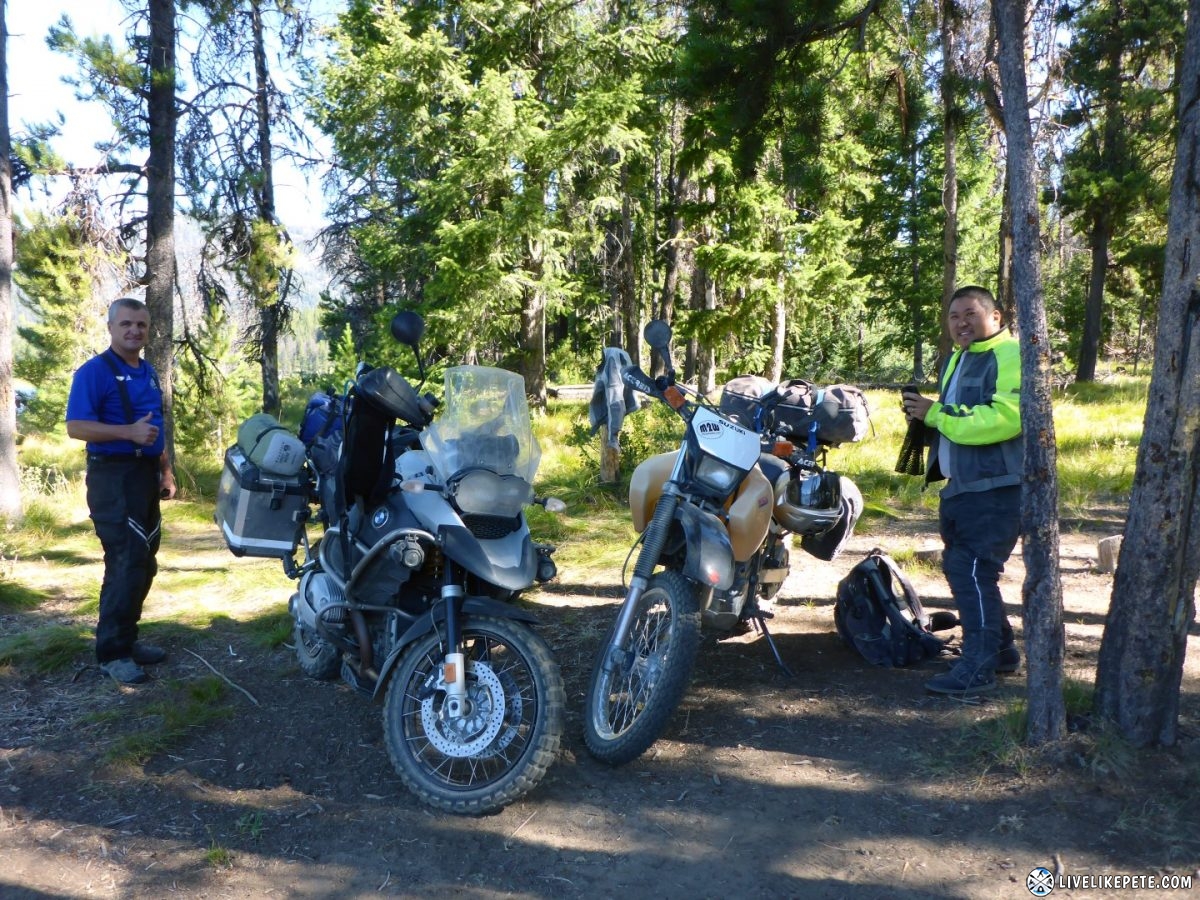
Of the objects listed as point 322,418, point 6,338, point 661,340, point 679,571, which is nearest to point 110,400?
point 322,418

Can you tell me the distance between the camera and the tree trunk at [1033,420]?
3.26 meters

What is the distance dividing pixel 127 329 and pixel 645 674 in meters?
3.25

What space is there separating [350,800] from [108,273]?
8880 millimetres

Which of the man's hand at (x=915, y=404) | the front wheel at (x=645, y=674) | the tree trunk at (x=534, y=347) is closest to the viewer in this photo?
the front wheel at (x=645, y=674)

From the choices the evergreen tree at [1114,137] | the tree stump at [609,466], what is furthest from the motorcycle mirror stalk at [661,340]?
the evergreen tree at [1114,137]

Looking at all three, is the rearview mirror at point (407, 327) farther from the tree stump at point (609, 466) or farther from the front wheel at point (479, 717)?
the tree stump at point (609, 466)

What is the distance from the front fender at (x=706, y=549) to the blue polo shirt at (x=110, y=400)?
2.87m

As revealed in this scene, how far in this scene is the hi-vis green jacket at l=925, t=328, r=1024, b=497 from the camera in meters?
3.97

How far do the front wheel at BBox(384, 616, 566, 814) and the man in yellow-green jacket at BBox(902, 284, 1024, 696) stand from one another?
2024mm

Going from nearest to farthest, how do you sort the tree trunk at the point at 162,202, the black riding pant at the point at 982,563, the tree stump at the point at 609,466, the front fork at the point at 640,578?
1. the front fork at the point at 640,578
2. the black riding pant at the point at 982,563
3. the tree stump at the point at 609,466
4. the tree trunk at the point at 162,202

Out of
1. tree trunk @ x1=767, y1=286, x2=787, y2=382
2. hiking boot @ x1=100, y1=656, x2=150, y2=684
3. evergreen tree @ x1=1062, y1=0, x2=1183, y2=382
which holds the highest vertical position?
evergreen tree @ x1=1062, y1=0, x2=1183, y2=382

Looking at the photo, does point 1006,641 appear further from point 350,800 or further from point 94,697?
point 94,697

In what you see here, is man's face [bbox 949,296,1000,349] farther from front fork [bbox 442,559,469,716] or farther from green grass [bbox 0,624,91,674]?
green grass [bbox 0,624,91,674]

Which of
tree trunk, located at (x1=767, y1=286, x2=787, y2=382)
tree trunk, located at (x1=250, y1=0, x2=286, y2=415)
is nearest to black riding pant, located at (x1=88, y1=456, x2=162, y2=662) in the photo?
tree trunk, located at (x1=250, y1=0, x2=286, y2=415)
